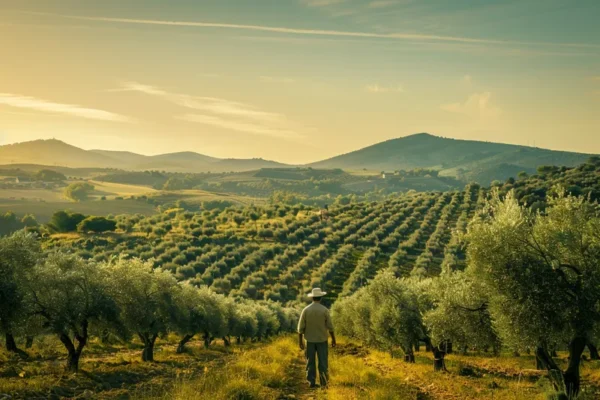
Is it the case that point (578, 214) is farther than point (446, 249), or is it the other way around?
point (446, 249)

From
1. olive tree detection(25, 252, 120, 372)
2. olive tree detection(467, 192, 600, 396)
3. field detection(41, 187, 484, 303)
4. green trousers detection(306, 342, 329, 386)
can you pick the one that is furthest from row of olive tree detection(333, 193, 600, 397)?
field detection(41, 187, 484, 303)

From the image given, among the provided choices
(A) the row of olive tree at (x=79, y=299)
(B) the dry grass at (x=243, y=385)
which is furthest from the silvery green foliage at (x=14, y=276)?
(B) the dry grass at (x=243, y=385)

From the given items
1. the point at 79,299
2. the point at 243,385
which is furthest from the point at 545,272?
the point at 79,299

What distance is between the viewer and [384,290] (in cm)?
3612

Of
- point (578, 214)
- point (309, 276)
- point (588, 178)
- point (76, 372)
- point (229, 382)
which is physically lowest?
point (309, 276)

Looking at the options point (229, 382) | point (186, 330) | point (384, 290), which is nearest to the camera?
point (229, 382)

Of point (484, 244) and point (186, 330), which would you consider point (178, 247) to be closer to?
point (186, 330)

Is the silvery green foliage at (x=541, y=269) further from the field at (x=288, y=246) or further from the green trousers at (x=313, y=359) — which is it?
the field at (x=288, y=246)

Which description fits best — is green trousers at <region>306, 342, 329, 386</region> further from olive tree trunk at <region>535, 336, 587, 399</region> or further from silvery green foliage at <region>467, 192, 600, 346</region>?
→ olive tree trunk at <region>535, 336, 587, 399</region>

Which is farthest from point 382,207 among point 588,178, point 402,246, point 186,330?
point 186,330

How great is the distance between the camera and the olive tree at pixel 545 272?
53.0ft

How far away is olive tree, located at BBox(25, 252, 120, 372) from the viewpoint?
85.1 feet

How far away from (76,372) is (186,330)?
18.9 metres

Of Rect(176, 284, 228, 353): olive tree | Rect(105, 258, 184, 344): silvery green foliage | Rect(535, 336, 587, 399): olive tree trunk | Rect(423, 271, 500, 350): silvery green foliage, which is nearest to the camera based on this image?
Rect(535, 336, 587, 399): olive tree trunk
